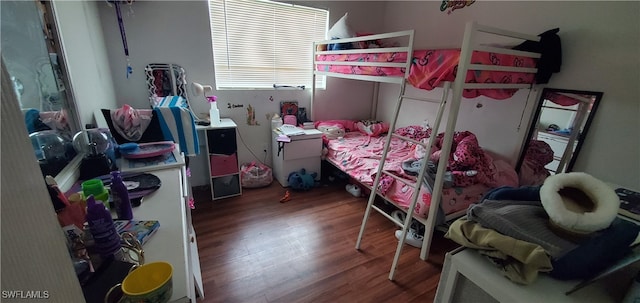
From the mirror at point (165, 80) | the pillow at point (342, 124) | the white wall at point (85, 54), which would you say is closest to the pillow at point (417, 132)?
the pillow at point (342, 124)

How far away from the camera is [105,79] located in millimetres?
2135

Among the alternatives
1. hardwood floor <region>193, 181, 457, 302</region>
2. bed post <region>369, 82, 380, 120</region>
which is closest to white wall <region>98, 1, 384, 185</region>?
bed post <region>369, 82, 380, 120</region>

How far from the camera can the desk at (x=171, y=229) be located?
768mm

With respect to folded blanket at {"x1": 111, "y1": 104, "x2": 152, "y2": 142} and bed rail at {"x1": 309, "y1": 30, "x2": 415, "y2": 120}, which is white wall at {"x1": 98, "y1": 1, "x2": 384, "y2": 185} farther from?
folded blanket at {"x1": 111, "y1": 104, "x2": 152, "y2": 142}

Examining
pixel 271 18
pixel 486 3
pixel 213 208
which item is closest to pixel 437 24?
pixel 486 3

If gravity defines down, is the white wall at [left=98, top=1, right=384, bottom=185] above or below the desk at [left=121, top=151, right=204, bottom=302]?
above

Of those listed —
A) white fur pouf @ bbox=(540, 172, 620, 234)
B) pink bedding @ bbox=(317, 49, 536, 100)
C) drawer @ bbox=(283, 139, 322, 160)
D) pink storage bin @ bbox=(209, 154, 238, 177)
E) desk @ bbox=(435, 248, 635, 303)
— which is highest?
pink bedding @ bbox=(317, 49, 536, 100)

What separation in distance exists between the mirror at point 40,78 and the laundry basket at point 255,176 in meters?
1.80

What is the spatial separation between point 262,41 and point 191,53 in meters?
0.81

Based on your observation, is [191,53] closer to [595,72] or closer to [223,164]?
[223,164]

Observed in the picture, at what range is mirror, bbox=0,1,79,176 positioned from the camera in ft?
3.04

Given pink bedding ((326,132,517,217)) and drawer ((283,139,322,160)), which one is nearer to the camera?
pink bedding ((326,132,517,217))

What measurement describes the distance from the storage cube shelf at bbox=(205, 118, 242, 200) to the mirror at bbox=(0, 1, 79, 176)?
4.33ft

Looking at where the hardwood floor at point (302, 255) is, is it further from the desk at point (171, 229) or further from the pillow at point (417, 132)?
the pillow at point (417, 132)
